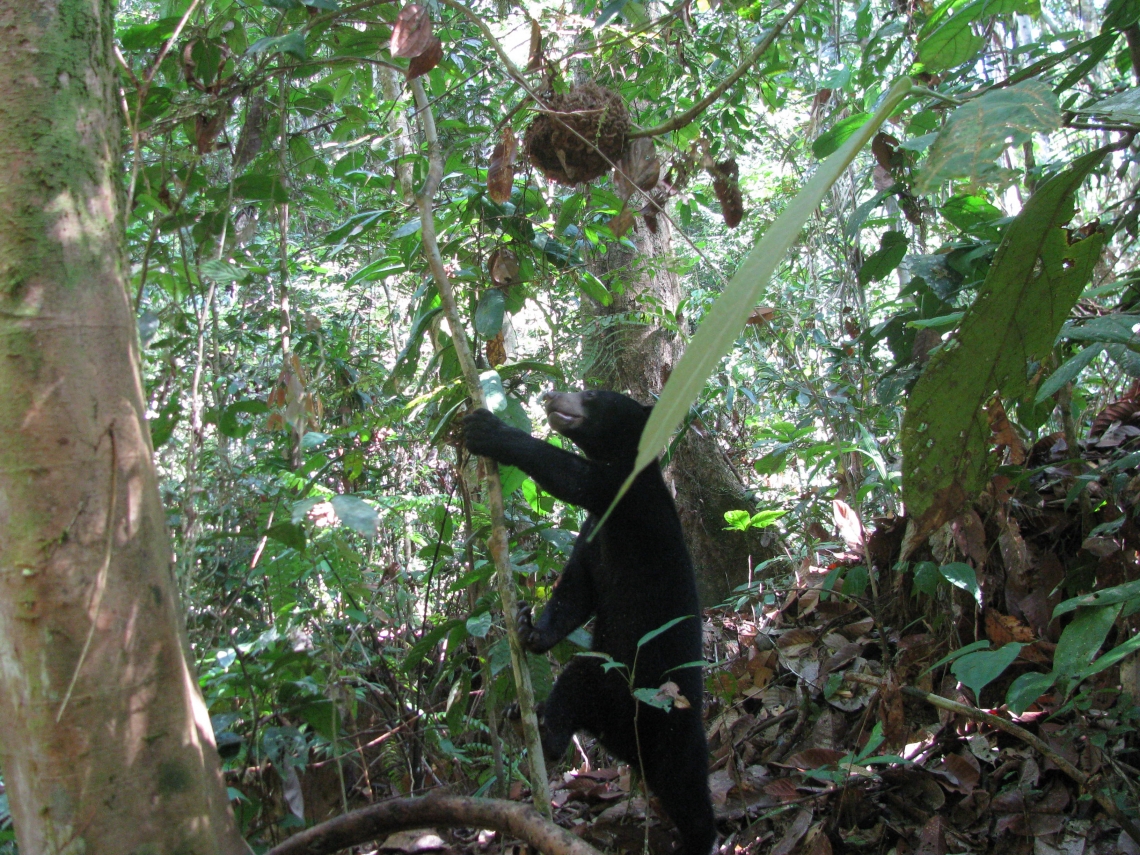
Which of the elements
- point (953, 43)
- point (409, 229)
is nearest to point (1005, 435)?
point (953, 43)

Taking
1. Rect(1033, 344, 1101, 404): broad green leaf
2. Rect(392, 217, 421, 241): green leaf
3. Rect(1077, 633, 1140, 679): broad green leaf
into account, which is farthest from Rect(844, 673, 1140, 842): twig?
Rect(392, 217, 421, 241): green leaf

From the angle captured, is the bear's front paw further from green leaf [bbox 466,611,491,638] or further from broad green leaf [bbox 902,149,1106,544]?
broad green leaf [bbox 902,149,1106,544]

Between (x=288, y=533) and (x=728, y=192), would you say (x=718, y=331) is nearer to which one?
(x=288, y=533)

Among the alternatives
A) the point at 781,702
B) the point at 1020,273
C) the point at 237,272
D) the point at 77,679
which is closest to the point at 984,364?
the point at 1020,273

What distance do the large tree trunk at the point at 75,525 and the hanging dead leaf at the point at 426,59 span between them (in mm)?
1006

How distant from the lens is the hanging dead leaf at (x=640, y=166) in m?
3.01

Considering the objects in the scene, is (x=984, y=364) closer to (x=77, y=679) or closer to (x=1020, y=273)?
(x=1020, y=273)

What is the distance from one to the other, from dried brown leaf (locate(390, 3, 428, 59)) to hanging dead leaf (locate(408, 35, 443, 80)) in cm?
2

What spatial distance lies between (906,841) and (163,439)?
112 inches

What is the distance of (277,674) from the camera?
8.82 feet

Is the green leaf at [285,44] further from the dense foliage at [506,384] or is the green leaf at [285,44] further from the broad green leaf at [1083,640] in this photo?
the broad green leaf at [1083,640]

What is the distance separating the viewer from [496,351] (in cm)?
310

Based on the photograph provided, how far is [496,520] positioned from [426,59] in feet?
4.44

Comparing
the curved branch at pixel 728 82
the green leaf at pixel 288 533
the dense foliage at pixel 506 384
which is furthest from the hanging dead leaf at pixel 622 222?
the green leaf at pixel 288 533
